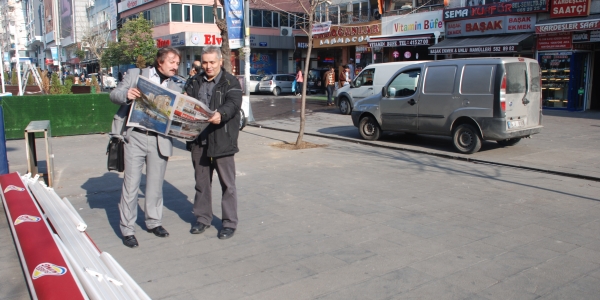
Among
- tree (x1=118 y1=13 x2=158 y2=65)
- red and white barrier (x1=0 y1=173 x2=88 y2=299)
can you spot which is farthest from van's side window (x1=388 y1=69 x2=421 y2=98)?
tree (x1=118 y1=13 x2=158 y2=65)

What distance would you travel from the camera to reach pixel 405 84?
11500mm

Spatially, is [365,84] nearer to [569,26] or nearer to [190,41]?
[569,26]

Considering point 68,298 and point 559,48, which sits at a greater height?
point 559,48

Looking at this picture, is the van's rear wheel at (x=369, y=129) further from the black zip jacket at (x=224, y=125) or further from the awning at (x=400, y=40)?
the awning at (x=400, y=40)

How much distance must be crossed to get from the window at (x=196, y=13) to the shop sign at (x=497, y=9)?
1010 inches

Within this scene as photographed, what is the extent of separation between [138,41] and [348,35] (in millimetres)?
14775

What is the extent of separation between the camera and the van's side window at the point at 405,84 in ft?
36.9

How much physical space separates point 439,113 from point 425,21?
51.9 ft

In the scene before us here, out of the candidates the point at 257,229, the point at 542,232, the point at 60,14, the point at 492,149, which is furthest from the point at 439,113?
the point at 60,14

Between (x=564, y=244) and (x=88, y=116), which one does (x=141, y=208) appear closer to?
(x=564, y=244)

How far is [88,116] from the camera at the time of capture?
13383 millimetres

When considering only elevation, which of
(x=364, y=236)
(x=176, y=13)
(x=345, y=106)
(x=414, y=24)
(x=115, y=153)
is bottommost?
(x=364, y=236)

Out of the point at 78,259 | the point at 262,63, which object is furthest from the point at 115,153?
the point at 262,63

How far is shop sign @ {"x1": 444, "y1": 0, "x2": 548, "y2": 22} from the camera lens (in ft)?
63.1
